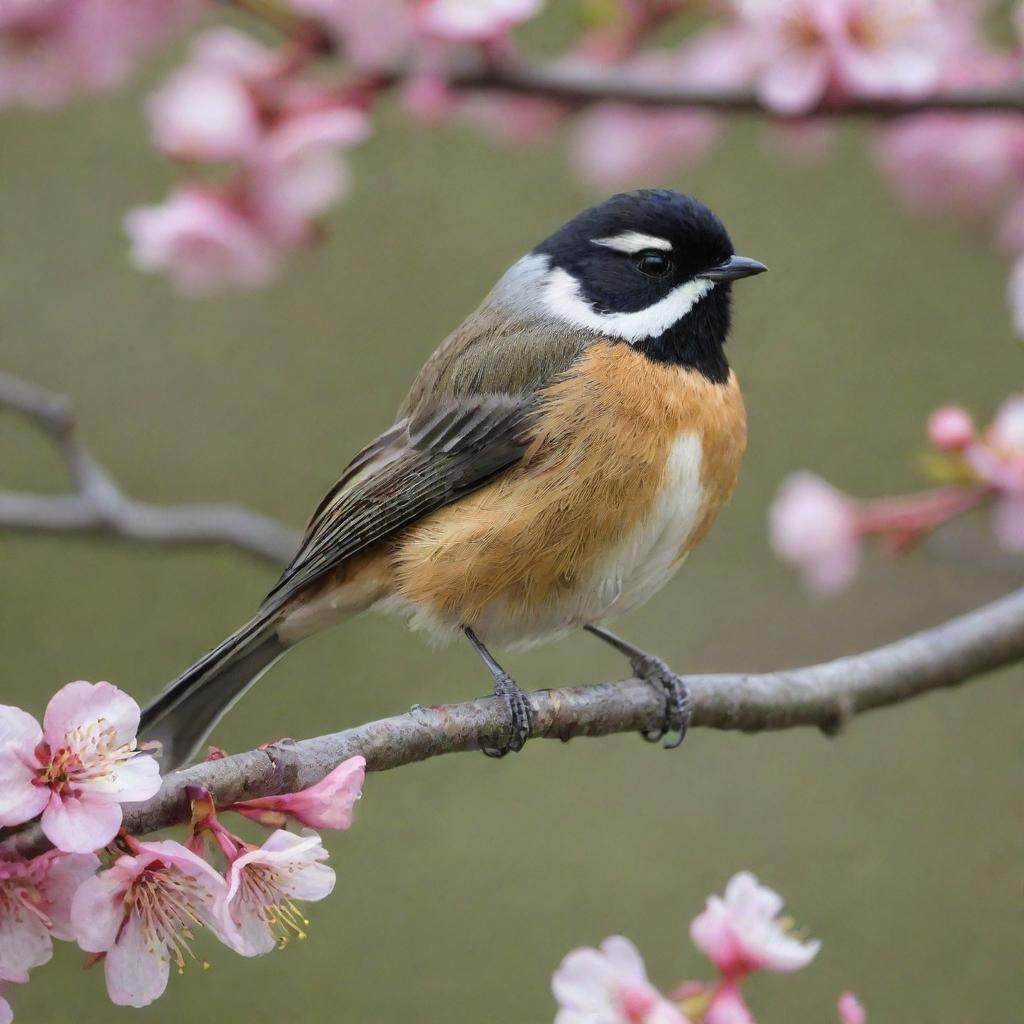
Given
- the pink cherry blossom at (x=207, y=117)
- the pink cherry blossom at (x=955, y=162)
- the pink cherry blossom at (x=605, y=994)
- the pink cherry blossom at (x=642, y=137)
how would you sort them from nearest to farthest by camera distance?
the pink cherry blossom at (x=605, y=994) → the pink cherry blossom at (x=207, y=117) → the pink cherry blossom at (x=955, y=162) → the pink cherry blossom at (x=642, y=137)

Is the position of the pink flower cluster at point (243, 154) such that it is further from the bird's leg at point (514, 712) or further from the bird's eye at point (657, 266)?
the bird's leg at point (514, 712)

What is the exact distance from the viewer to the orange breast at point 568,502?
3.22m

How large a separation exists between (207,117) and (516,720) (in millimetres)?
1575

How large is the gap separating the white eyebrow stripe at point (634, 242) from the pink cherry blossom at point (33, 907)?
202 cm

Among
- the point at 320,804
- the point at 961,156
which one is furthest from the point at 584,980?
the point at 961,156

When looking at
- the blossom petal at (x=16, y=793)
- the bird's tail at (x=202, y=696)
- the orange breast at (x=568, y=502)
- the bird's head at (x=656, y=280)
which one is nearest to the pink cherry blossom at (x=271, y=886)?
the blossom petal at (x=16, y=793)

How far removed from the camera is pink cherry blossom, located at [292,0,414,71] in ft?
11.2

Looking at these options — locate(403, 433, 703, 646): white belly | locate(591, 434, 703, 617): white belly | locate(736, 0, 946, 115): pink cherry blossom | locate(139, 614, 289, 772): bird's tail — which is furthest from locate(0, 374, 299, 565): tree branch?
locate(736, 0, 946, 115): pink cherry blossom

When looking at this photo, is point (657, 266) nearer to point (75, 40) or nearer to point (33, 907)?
point (75, 40)

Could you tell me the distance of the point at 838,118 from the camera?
353cm

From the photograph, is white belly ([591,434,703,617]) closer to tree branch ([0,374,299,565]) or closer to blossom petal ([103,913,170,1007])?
tree branch ([0,374,299,565])

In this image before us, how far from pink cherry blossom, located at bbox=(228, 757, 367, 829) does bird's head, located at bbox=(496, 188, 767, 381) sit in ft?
5.31

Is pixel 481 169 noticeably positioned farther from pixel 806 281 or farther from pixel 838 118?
pixel 838 118

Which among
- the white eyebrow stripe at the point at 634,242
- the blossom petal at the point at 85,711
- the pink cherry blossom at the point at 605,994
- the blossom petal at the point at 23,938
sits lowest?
the pink cherry blossom at the point at 605,994
